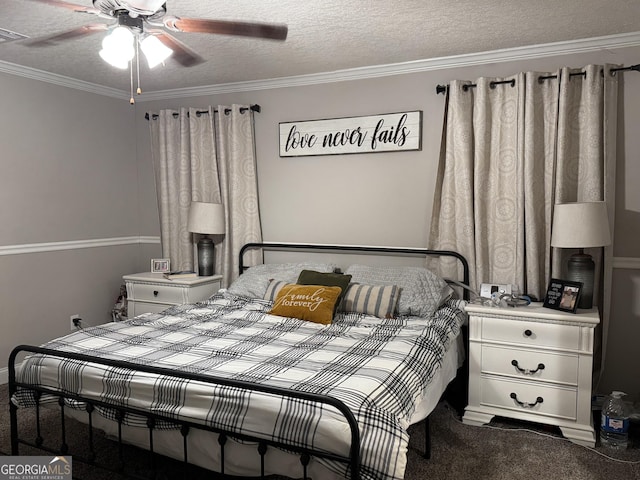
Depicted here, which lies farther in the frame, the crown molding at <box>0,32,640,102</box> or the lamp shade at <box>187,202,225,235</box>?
the lamp shade at <box>187,202,225,235</box>

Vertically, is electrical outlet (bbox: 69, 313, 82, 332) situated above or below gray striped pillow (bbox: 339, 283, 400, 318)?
below

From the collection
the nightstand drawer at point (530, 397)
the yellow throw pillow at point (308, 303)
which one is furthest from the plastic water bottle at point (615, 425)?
the yellow throw pillow at point (308, 303)

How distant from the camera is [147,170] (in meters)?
4.88

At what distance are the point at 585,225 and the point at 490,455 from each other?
4.61 feet

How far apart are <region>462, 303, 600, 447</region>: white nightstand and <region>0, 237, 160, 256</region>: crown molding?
10.4 feet

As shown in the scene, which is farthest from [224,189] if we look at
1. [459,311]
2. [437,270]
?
[459,311]

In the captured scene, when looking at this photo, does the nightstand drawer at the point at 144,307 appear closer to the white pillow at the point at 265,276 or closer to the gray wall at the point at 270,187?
the gray wall at the point at 270,187

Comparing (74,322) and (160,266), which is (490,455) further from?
(74,322)

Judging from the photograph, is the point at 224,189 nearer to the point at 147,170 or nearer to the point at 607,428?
the point at 147,170

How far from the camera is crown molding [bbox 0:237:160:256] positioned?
12.7ft

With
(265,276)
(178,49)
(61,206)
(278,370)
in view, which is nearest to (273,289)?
(265,276)

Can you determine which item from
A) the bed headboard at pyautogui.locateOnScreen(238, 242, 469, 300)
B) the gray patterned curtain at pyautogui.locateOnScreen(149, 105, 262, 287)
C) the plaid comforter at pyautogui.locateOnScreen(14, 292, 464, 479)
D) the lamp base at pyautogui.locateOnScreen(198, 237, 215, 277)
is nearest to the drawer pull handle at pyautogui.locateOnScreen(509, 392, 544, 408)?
the plaid comforter at pyautogui.locateOnScreen(14, 292, 464, 479)

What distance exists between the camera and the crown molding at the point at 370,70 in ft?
10.6

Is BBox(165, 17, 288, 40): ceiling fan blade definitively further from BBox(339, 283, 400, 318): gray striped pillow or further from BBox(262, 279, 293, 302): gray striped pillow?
BBox(262, 279, 293, 302): gray striped pillow
